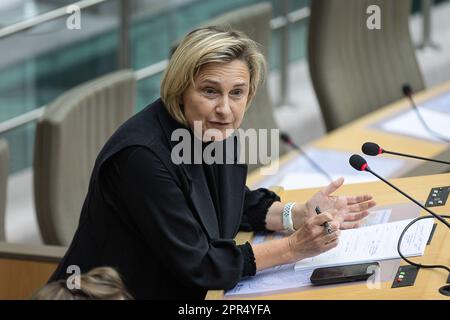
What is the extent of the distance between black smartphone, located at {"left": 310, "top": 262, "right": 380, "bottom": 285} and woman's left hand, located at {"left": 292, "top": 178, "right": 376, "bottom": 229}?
210 millimetres

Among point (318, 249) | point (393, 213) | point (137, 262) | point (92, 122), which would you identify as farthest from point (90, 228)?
point (92, 122)

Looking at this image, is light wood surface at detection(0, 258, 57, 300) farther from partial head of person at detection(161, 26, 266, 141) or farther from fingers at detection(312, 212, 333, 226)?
fingers at detection(312, 212, 333, 226)

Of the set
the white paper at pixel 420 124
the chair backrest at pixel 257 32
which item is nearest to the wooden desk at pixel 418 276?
the chair backrest at pixel 257 32

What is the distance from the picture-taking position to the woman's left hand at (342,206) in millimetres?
2629

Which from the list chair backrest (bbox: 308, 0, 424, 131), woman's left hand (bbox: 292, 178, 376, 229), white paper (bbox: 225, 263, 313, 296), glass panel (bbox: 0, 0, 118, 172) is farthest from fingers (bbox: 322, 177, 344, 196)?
glass panel (bbox: 0, 0, 118, 172)

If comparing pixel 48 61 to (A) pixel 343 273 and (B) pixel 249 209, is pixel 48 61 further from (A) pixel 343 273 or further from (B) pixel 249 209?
(A) pixel 343 273

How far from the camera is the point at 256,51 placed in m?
2.51

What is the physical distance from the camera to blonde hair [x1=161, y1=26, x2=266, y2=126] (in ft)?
7.88

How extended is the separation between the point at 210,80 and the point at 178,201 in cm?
26

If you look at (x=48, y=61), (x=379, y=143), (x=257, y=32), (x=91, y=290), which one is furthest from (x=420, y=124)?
(x=91, y=290)

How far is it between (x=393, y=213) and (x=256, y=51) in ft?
1.70
